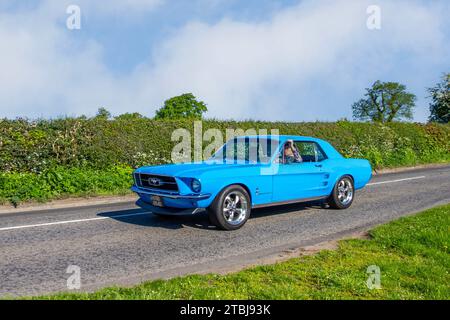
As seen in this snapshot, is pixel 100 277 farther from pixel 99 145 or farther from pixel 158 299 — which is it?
pixel 99 145

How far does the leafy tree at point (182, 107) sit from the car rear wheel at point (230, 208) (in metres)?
58.1

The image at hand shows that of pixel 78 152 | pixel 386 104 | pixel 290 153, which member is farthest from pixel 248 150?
pixel 386 104

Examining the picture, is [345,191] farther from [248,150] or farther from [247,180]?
[247,180]

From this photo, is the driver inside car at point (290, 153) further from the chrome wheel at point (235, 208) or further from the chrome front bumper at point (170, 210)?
the chrome front bumper at point (170, 210)

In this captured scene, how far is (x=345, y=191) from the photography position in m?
9.72

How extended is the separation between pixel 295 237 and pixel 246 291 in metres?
2.91

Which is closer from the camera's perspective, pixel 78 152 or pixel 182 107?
pixel 78 152

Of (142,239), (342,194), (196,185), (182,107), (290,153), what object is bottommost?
(142,239)

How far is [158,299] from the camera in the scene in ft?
13.4

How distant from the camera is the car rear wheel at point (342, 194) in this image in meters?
9.42

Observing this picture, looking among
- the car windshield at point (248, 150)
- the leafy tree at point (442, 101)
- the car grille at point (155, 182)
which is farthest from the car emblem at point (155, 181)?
the leafy tree at point (442, 101)

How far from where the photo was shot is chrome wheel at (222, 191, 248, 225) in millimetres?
7348

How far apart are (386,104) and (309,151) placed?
278ft

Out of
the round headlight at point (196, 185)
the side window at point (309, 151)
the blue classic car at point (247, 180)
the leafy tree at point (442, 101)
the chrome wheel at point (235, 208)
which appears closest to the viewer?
the round headlight at point (196, 185)
